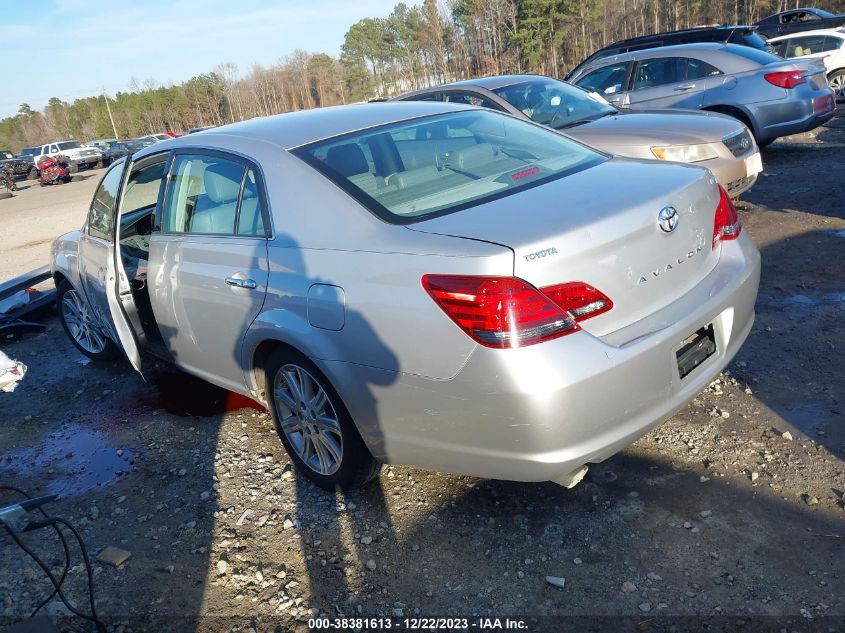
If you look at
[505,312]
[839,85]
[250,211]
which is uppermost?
[250,211]

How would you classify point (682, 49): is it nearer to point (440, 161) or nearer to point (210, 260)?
point (440, 161)

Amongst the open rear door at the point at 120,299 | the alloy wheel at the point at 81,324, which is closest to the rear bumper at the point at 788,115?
the open rear door at the point at 120,299

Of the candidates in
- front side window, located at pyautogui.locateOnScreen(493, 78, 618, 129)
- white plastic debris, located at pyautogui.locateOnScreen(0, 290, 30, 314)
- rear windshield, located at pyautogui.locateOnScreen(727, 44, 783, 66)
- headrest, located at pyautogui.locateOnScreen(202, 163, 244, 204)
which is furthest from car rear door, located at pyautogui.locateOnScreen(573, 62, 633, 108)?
white plastic debris, located at pyautogui.locateOnScreen(0, 290, 30, 314)

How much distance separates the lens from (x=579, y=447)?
2.54 meters

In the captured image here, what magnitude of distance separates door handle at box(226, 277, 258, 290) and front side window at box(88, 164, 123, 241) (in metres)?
1.61

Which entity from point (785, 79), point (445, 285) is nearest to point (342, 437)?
point (445, 285)

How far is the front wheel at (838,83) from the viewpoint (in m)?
14.9

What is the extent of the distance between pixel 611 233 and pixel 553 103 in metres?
5.37

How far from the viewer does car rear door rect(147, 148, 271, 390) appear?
3.41m

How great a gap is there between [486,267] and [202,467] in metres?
2.30

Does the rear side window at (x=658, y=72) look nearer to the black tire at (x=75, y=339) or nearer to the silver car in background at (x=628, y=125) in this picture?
the silver car in background at (x=628, y=125)

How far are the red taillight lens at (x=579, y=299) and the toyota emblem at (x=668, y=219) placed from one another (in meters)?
0.42

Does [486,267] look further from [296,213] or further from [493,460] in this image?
[296,213]

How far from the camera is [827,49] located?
14.9 metres
